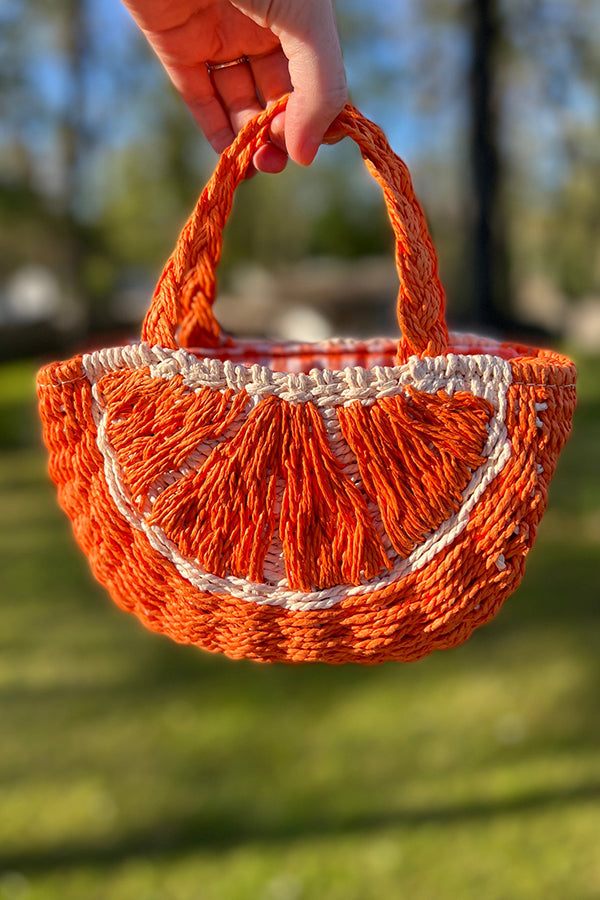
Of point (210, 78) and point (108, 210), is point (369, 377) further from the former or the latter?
point (108, 210)

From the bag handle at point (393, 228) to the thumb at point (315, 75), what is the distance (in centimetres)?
2

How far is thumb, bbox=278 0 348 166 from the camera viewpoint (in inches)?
24.0

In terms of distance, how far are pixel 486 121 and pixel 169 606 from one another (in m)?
2.01

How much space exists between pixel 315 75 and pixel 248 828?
1.83 metres

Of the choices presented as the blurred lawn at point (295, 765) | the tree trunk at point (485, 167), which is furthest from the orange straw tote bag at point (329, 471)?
the tree trunk at point (485, 167)

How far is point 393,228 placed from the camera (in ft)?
2.04

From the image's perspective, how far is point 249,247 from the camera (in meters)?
5.05

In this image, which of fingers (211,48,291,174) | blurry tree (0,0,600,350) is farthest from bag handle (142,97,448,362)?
blurry tree (0,0,600,350)

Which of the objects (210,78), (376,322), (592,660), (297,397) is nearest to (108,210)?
(376,322)

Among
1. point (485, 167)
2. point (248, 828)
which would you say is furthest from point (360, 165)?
point (248, 828)

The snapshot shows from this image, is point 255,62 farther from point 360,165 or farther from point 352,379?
point 360,165

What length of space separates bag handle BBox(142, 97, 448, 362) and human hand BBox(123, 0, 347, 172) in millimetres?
30

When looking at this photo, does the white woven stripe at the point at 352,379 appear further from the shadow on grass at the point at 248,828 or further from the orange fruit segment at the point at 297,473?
the shadow on grass at the point at 248,828

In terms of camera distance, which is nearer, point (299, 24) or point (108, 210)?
point (299, 24)
